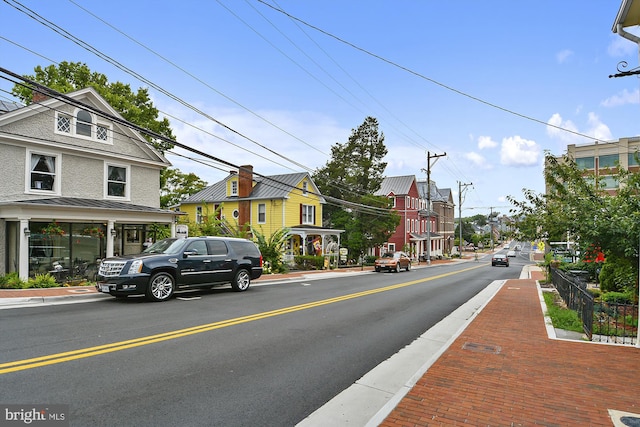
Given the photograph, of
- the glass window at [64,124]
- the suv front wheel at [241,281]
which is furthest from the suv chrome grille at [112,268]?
the glass window at [64,124]

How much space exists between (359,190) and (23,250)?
30.3 meters

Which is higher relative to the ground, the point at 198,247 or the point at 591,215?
the point at 591,215

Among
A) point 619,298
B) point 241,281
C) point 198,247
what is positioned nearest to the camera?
point 619,298

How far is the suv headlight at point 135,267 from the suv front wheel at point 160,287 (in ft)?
1.51

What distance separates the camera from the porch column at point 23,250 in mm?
14500

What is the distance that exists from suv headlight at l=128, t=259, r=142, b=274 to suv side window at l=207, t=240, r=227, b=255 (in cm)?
263

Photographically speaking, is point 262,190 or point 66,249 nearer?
point 66,249

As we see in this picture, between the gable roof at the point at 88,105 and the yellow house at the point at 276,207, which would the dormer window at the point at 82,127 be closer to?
the gable roof at the point at 88,105

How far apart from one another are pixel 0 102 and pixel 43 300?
1576 cm

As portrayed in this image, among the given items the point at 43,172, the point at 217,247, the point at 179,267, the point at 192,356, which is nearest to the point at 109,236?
the point at 43,172

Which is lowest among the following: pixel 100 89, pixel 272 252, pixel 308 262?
pixel 308 262

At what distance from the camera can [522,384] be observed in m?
5.26

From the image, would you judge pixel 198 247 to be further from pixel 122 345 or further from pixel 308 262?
pixel 308 262

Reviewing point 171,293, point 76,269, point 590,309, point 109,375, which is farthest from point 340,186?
point 109,375
